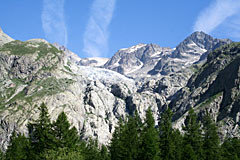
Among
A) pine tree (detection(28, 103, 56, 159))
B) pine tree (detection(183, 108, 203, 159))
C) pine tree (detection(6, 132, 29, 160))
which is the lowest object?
pine tree (detection(28, 103, 56, 159))

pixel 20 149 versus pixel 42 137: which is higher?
pixel 20 149

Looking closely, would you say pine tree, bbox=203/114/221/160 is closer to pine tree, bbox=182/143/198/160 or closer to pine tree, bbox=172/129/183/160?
pine tree, bbox=172/129/183/160

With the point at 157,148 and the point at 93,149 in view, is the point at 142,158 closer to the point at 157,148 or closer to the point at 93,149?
the point at 157,148

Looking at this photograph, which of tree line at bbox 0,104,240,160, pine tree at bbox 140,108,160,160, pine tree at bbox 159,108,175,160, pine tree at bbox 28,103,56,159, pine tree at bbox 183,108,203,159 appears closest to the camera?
pine tree at bbox 28,103,56,159

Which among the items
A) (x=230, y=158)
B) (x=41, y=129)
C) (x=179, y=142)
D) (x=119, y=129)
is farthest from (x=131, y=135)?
(x=230, y=158)

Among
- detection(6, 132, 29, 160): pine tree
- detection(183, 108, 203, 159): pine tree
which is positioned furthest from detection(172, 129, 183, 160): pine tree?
detection(6, 132, 29, 160): pine tree

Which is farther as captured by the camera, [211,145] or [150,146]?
[211,145]

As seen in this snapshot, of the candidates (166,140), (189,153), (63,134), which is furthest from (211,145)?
(63,134)

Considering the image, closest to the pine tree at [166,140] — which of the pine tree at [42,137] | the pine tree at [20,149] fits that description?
the pine tree at [42,137]

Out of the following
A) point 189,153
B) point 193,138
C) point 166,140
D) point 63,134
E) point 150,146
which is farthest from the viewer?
point 193,138

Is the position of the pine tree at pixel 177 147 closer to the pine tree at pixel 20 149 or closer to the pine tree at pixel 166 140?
the pine tree at pixel 166 140

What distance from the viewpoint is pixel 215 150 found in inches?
3492

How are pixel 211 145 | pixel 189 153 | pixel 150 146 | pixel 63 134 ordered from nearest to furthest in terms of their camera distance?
pixel 63 134
pixel 150 146
pixel 189 153
pixel 211 145

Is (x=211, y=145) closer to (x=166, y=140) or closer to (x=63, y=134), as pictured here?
(x=166, y=140)
